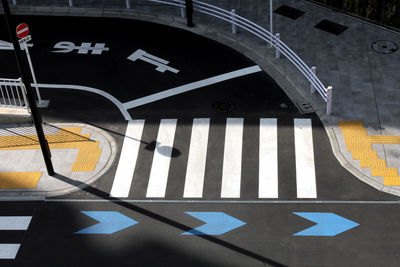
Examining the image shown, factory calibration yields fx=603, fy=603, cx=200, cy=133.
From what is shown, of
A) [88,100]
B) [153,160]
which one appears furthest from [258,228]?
[88,100]

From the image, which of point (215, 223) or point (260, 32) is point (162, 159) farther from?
point (260, 32)

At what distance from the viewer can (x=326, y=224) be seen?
17.8 m

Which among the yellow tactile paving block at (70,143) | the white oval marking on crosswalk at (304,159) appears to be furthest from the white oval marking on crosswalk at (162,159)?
the white oval marking on crosswalk at (304,159)

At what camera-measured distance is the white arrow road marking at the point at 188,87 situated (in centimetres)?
2331

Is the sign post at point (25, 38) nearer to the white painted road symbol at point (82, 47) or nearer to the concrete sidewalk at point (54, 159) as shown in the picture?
the concrete sidewalk at point (54, 159)

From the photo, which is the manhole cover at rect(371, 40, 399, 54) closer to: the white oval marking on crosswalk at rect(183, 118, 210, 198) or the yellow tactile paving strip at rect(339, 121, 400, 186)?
the yellow tactile paving strip at rect(339, 121, 400, 186)

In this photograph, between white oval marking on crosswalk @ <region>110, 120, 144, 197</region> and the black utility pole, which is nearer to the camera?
the black utility pole

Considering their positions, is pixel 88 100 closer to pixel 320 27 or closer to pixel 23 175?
pixel 23 175

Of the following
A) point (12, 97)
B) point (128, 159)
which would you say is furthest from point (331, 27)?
point (12, 97)

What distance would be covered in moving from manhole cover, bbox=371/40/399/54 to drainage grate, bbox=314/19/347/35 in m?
1.65

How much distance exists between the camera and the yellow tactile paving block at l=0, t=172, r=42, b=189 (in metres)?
19.9

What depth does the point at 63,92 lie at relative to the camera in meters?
24.2

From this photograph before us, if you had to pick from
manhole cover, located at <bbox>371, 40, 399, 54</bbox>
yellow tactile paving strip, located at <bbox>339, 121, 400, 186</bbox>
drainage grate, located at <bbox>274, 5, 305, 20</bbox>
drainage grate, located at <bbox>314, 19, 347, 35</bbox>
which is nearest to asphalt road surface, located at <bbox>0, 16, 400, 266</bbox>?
yellow tactile paving strip, located at <bbox>339, 121, 400, 186</bbox>

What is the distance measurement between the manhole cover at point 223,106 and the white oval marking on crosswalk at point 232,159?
0.68m
